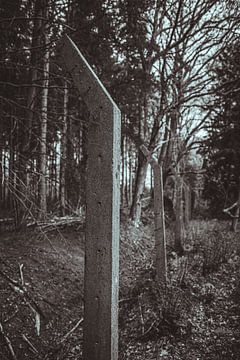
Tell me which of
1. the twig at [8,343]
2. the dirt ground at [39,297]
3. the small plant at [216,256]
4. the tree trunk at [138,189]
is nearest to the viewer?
the twig at [8,343]

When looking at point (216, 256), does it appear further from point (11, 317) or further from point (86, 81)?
point (86, 81)

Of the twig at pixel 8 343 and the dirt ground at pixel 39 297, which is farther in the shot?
the dirt ground at pixel 39 297

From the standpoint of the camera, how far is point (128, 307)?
223 inches

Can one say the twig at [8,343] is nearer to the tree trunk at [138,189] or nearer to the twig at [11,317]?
the twig at [11,317]

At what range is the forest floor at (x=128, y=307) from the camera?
4.29m

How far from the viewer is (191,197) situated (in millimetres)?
26484

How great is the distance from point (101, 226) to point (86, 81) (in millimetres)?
1141

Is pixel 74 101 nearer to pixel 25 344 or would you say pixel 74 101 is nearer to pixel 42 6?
pixel 42 6

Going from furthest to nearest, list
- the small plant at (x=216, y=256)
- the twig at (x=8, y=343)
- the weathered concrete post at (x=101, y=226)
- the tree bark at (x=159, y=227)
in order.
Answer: the small plant at (x=216, y=256) < the tree bark at (x=159, y=227) < the twig at (x=8, y=343) < the weathered concrete post at (x=101, y=226)

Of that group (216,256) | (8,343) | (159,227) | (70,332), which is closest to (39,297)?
(70,332)

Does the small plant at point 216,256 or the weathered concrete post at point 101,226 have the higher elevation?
the weathered concrete post at point 101,226

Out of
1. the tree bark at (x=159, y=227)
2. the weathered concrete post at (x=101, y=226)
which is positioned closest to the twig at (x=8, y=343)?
the weathered concrete post at (x=101, y=226)

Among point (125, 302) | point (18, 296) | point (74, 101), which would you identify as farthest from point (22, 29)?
point (125, 302)

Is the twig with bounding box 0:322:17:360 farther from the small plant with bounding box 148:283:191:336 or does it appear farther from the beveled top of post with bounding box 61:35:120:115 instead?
the beveled top of post with bounding box 61:35:120:115
